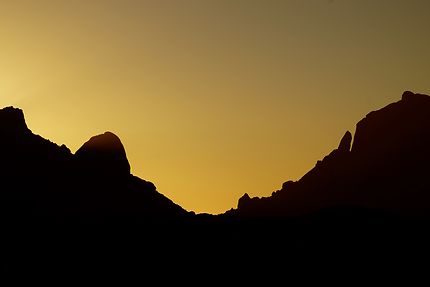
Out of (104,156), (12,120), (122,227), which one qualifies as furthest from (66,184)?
(104,156)

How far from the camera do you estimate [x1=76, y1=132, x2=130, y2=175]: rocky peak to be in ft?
510

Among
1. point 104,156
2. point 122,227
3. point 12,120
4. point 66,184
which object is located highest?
point 12,120

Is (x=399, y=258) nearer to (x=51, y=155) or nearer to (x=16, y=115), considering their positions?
(x=51, y=155)

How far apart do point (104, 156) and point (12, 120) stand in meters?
23.3

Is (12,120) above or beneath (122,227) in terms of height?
above

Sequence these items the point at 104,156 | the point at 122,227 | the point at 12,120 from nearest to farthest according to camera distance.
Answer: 1. the point at 122,227
2. the point at 12,120
3. the point at 104,156

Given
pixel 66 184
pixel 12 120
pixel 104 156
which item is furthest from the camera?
pixel 104 156

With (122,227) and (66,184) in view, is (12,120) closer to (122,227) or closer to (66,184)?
(66,184)

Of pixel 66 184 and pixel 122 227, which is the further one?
pixel 66 184

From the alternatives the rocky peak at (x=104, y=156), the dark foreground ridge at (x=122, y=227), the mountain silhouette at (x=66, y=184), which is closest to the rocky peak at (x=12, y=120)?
the mountain silhouette at (x=66, y=184)

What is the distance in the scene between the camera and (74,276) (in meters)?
108

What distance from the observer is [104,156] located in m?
162

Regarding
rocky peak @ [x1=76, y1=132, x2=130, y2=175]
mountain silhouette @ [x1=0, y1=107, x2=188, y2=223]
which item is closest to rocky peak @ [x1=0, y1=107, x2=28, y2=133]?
mountain silhouette @ [x1=0, y1=107, x2=188, y2=223]

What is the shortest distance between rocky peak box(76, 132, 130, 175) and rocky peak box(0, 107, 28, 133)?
1463cm
